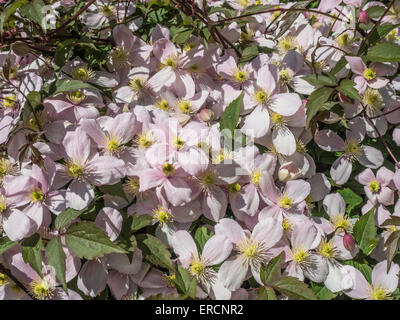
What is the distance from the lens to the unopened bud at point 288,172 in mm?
866

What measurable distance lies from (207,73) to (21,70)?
0.42m

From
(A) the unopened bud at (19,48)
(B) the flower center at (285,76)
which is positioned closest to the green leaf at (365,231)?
(B) the flower center at (285,76)

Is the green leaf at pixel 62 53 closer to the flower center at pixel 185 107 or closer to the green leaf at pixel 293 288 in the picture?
the flower center at pixel 185 107

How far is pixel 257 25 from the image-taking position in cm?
106

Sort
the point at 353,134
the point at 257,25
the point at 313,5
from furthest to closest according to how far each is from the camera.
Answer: the point at 313,5 → the point at 257,25 → the point at 353,134

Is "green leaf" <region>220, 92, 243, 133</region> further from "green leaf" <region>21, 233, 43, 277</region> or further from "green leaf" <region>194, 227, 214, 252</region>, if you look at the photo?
"green leaf" <region>21, 233, 43, 277</region>

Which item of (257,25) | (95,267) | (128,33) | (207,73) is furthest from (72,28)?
(95,267)

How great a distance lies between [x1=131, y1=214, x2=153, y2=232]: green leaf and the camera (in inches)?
31.4

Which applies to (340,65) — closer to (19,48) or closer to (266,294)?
(266,294)

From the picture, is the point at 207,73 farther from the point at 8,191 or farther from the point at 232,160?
the point at 8,191

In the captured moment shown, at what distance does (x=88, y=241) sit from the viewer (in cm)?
74

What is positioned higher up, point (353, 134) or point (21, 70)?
point (21, 70)

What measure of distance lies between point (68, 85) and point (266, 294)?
1.82ft

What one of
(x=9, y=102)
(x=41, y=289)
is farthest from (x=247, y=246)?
(x=9, y=102)
